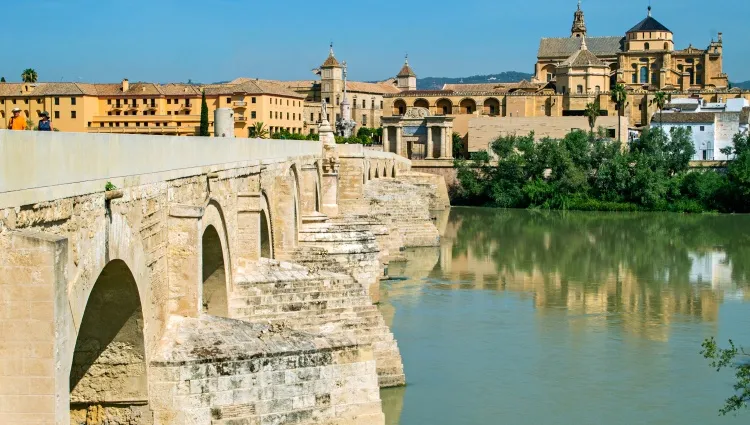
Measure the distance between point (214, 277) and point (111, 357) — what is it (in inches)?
171

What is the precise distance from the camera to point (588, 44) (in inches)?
3489

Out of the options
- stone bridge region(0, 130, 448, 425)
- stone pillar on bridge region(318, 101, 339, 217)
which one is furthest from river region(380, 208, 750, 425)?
stone pillar on bridge region(318, 101, 339, 217)

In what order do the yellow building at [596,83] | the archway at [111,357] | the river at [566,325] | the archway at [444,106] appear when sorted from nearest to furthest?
1. the archway at [111,357]
2. the river at [566,325]
3. the yellow building at [596,83]
4. the archway at [444,106]

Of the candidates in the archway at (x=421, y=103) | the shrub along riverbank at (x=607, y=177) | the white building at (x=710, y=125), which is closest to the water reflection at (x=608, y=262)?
the shrub along riverbank at (x=607, y=177)

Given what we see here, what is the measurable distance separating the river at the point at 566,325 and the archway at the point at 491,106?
136 feet

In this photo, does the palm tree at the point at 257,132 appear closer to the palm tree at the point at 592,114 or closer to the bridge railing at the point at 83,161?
the bridge railing at the point at 83,161

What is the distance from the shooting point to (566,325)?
20016mm

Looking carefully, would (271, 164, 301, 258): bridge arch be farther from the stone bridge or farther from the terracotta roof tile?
the terracotta roof tile

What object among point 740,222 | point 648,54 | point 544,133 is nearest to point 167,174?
point 740,222

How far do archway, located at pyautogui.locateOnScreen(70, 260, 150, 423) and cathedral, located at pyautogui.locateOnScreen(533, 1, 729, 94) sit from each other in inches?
2672

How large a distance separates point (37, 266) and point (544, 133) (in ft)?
198

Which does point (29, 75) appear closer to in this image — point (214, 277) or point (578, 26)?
point (214, 277)

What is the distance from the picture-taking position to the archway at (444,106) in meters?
80.8

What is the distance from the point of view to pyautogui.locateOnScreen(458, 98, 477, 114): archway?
8056 centimetres
